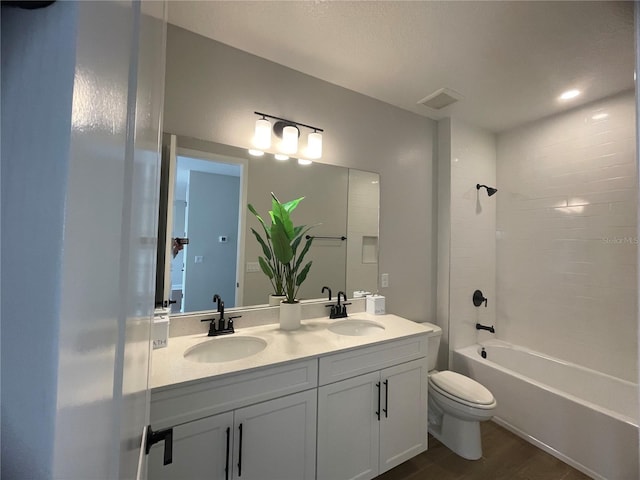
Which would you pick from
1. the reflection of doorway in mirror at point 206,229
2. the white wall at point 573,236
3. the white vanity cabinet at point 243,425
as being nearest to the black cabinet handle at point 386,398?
the white vanity cabinet at point 243,425

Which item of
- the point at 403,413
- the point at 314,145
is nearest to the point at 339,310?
the point at 403,413

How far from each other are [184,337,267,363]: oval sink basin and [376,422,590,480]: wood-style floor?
43.9 inches

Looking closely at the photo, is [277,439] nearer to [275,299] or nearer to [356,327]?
[275,299]

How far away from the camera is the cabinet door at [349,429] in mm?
1266

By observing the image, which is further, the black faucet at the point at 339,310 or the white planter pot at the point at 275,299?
the black faucet at the point at 339,310

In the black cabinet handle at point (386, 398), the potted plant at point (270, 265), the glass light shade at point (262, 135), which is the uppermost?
the glass light shade at point (262, 135)

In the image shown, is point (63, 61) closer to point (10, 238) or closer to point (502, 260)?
point (10, 238)

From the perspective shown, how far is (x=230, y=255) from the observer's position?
1.58 m

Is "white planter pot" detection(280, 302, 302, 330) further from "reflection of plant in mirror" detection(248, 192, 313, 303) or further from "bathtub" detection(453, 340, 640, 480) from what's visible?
"bathtub" detection(453, 340, 640, 480)

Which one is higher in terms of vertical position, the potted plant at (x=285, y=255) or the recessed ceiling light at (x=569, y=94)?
the recessed ceiling light at (x=569, y=94)

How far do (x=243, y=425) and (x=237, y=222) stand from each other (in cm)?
104

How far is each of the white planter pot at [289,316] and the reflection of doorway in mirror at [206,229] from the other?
307 millimetres

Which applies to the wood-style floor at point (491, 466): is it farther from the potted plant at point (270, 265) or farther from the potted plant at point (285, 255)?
the potted plant at point (270, 265)

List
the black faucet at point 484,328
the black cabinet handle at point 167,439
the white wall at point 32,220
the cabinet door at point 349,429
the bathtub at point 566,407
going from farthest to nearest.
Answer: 1. the black faucet at point 484,328
2. the bathtub at point 566,407
3. the cabinet door at point 349,429
4. the black cabinet handle at point 167,439
5. the white wall at point 32,220
